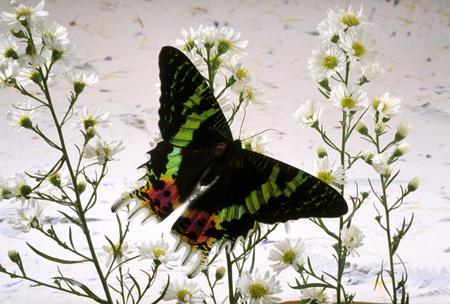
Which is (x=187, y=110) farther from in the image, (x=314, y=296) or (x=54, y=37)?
(x=314, y=296)

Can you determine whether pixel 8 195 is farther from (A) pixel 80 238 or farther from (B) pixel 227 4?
(B) pixel 227 4

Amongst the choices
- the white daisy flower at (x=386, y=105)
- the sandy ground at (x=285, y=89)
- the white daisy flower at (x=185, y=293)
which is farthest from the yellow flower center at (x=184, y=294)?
the sandy ground at (x=285, y=89)

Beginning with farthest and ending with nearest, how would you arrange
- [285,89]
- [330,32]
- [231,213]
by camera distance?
1. [285,89]
2. [330,32]
3. [231,213]

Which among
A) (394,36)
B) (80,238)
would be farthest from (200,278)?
(394,36)

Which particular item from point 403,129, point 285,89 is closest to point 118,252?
point 403,129

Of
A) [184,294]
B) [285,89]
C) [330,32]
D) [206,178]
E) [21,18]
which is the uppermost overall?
[285,89]
